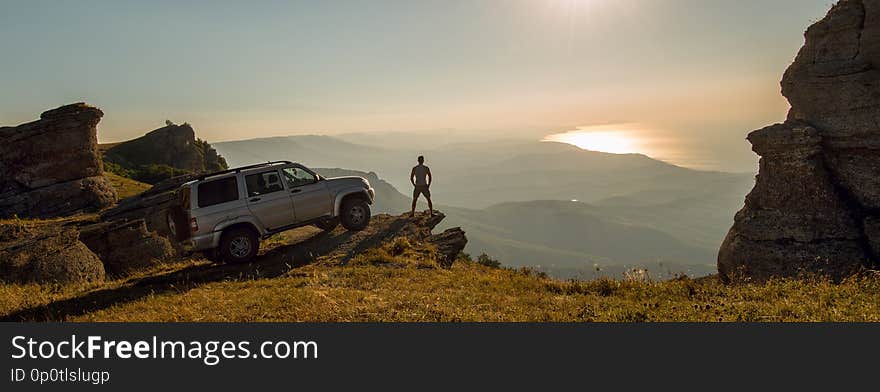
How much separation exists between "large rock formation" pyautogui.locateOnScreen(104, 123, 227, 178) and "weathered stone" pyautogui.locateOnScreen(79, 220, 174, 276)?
36399 mm

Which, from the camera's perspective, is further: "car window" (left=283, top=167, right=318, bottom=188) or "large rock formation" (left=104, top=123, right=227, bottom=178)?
"large rock formation" (left=104, top=123, right=227, bottom=178)

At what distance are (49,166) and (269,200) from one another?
81.8ft

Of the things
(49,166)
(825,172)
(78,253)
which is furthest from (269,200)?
(49,166)

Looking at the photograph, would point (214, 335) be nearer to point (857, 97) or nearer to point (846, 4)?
point (857, 97)

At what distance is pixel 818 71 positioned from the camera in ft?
51.2

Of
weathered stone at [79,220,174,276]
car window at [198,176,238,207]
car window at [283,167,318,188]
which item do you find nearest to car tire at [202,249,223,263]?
car window at [198,176,238,207]

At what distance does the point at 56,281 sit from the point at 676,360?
550 inches

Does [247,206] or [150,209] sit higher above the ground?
[247,206]

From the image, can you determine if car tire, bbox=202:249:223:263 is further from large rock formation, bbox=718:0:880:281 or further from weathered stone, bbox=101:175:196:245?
large rock formation, bbox=718:0:880:281

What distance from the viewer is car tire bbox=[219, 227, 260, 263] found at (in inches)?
432

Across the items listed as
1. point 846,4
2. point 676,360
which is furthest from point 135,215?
point 846,4

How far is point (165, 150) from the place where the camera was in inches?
1874

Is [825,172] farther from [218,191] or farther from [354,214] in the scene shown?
[218,191]

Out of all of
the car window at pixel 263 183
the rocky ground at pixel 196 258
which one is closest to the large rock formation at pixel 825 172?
the rocky ground at pixel 196 258
